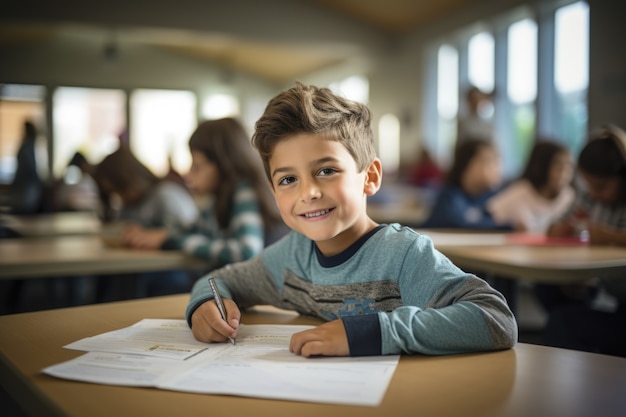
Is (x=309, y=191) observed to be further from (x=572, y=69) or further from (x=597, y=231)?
(x=572, y=69)

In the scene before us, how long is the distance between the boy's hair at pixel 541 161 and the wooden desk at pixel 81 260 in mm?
2085

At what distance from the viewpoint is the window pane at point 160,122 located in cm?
1302

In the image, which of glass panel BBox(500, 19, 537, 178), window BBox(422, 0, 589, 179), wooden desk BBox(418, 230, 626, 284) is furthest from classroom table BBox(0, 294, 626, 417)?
glass panel BBox(500, 19, 537, 178)

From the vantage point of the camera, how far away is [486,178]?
12.1 ft

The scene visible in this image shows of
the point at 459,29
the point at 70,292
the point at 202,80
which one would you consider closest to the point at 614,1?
the point at 459,29

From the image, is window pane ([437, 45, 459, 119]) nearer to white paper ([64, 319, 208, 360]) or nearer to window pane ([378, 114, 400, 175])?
window pane ([378, 114, 400, 175])

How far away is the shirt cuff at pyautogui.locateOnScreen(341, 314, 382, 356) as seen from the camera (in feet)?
2.76

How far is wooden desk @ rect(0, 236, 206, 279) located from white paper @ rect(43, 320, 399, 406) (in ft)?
3.97

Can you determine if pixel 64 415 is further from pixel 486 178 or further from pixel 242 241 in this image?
pixel 486 178

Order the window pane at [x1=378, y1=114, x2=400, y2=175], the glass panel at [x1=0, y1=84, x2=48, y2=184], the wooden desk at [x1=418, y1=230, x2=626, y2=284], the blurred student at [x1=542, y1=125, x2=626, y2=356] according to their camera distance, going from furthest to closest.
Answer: the glass panel at [x1=0, y1=84, x2=48, y2=184]
the window pane at [x1=378, y1=114, x2=400, y2=175]
the blurred student at [x1=542, y1=125, x2=626, y2=356]
the wooden desk at [x1=418, y1=230, x2=626, y2=284]

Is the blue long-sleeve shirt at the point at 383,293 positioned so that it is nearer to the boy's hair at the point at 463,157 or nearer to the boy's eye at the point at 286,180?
the boy's eye at the point at 286,180

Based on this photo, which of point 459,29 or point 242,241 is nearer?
point 242,241

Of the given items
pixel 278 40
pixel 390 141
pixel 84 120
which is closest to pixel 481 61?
pixel 390 141

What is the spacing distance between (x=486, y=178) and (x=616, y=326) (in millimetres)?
1931
